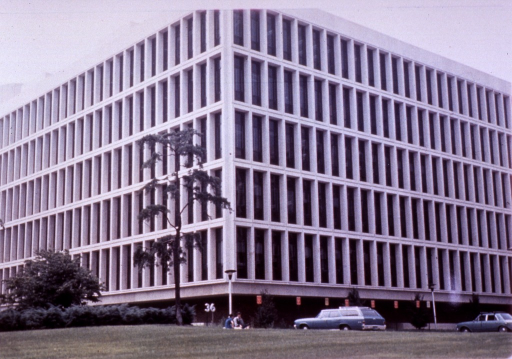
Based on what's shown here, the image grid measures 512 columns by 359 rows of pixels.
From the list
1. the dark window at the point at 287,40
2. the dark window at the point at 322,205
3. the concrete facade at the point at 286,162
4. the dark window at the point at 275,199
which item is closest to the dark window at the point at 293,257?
the concrete facade at the point at 286,162

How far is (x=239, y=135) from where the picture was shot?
196ft

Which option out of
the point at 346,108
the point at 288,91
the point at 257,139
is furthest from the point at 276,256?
the point at 346,108

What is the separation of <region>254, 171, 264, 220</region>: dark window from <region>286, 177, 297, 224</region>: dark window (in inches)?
110

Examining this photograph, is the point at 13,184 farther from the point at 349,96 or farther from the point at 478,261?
the point at 478,261

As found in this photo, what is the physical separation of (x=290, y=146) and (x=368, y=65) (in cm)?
1424

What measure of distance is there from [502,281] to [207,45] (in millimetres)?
40440

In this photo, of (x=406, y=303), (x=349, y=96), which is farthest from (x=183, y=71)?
(x=406, y=303)

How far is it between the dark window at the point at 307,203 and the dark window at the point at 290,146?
2141mm

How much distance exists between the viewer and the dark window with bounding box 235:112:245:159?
195 feet

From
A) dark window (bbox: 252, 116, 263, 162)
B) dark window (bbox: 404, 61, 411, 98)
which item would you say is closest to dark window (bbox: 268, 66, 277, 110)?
dark window (bbox: 252, 116, 263, 162)

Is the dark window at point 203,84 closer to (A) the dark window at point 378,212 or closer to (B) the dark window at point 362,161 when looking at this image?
(B) the dark window at point 362,161

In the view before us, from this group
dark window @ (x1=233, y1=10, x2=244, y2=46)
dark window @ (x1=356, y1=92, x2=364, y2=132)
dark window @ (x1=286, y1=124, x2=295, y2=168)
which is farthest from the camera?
dark window @ (x1=356, y1=92, x2=364, y2=132)

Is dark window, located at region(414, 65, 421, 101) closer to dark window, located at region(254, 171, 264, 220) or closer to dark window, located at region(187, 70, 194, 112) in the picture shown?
dark window, located at region(254, 171, 264, 220)

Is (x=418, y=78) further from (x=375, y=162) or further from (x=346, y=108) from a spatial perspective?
(x=375, y=162)
